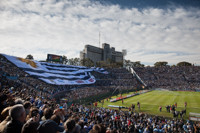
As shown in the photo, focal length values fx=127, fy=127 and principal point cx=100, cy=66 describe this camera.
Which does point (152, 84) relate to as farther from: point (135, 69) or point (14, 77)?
point (14, 77)

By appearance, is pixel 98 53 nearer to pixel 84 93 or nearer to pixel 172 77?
pixel 172 77

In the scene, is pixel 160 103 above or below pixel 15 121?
below

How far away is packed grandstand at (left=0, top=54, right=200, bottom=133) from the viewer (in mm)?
5738

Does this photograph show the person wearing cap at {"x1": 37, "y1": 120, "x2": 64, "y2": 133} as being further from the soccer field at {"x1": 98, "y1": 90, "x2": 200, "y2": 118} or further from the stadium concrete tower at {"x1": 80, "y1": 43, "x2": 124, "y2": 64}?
the stadium concrete tower at {"x1": 80, "y1": 43, "x2": 124, "y2": 64}

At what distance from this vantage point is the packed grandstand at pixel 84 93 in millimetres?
5738

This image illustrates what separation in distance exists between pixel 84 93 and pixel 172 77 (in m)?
48.5

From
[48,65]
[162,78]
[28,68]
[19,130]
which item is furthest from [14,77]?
[162,78]

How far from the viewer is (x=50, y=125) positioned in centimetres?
336

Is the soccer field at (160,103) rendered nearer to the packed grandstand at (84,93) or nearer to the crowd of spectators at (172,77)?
the packed grandstand at (84,93)

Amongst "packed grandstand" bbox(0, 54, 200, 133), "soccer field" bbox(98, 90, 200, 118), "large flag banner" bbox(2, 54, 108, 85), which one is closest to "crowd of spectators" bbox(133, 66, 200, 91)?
"packed grandstand" bbox(0, 54, 200, 133)

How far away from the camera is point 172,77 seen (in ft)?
212

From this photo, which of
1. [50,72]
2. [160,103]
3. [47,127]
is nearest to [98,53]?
[50,72]


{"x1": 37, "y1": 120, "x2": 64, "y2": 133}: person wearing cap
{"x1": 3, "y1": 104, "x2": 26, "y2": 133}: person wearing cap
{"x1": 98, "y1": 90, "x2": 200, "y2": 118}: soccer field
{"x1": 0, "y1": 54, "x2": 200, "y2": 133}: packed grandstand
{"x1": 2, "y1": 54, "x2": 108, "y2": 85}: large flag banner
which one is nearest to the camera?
{"x1": 3, "y1": 104, "x2": 26, "y2": 133}: person wearing cap

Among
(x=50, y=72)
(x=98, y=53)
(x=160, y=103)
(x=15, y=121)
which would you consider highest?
(x=98, y=53)
